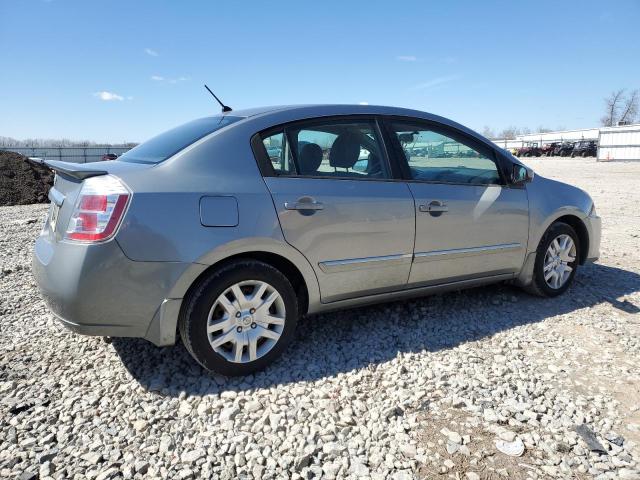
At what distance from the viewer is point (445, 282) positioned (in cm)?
364

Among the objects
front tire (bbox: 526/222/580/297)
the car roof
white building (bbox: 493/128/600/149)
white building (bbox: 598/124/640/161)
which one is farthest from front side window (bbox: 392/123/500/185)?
white building (bbox: 493/128/600/149)

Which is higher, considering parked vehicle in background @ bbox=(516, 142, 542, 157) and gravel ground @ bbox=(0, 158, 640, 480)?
parked vehicle in background @ bbox=(516, 142, 542, 157)

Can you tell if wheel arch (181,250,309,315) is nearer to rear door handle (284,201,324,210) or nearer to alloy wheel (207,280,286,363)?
alloy wheel (207,280,286,363)

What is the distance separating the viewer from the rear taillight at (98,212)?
2455 millimetres

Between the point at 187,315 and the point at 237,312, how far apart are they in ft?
0.99

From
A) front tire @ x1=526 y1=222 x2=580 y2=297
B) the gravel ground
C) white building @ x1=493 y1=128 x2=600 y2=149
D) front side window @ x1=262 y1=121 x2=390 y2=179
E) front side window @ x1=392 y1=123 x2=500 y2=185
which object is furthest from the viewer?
white building @ x1=493 y1=128 x2=600 y2=149

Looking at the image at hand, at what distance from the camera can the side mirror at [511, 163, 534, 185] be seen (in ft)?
12.7

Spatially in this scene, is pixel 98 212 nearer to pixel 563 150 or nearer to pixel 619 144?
pixel 619 144

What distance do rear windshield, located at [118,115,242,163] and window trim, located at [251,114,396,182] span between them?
0.27 meters

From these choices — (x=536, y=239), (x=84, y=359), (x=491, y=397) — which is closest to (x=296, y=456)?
(x=491, y=397)

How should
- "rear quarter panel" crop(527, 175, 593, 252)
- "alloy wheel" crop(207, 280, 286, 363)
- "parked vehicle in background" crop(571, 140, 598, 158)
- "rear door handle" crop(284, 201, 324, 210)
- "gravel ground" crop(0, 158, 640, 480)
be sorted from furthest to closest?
"parked vehicle in background" crop(571, 140, 598, 158)
"rear quarter panel" crop(527, 175, 593, 252)
"rear door handle" crop(284, 201, 324, 210)
"alloy wheel" crop(207, 280, 286, 363)
"gravel ground" crop(0, 158, 640, 480)

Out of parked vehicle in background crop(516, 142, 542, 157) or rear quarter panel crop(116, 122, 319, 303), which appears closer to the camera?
rear quarter panel crop(116, 122, 319, 303)

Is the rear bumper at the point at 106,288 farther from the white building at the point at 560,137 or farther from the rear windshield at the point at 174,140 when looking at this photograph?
the white building at the point at 560,137

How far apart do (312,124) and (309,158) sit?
0.26 m
